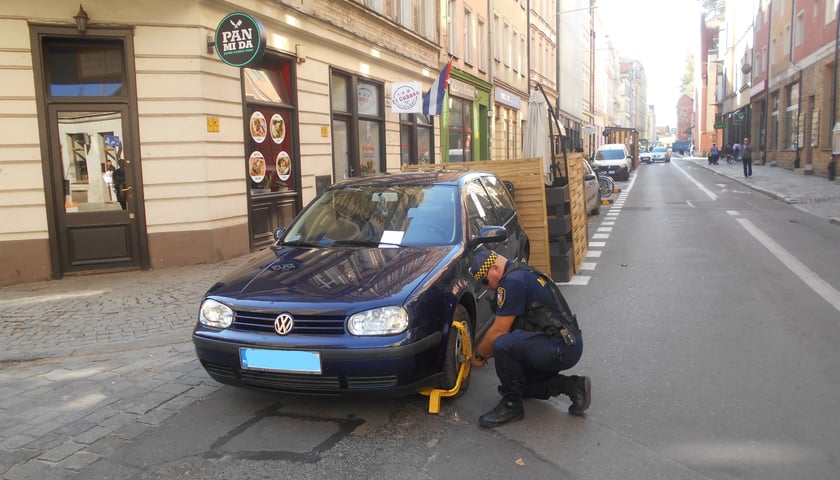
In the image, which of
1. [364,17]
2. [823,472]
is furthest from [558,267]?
[364,17]

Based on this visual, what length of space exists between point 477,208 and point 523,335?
1944 mm

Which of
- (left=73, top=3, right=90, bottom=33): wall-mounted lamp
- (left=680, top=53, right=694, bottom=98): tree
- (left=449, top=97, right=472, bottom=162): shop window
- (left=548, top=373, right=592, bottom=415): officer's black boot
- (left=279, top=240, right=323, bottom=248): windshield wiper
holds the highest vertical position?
(left=680, top=53, right=694, bottom=98): tree

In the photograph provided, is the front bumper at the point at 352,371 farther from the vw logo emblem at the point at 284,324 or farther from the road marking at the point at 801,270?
the road marking at the point at 801,270

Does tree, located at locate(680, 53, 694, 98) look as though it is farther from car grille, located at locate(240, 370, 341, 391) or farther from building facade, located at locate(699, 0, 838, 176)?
car grille, located at locate(240, 370, 341, 391)

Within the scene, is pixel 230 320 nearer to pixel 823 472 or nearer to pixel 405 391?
pixel 405 391

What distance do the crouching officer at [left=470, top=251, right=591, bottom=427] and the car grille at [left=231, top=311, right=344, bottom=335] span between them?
99 cm

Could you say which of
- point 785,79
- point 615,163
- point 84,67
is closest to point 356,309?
point 84,67

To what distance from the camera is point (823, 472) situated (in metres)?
3.46

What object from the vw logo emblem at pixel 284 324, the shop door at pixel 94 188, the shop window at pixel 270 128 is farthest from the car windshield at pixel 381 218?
the shop window at pixel 270 128

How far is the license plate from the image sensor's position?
12.9ft

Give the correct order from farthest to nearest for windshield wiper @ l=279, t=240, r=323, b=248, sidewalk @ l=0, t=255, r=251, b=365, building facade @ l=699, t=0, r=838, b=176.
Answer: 1. building facade @ l=699, t=0, r=838, b=176
2. sidewalk @ l=0, t=255, r=251, b=365
3. windshield wiper @ l=279, t=240, r=323, b=248

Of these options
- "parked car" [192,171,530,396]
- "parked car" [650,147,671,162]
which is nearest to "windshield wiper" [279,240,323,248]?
"parked car" [192,171,530,396]

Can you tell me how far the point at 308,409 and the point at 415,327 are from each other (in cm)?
108

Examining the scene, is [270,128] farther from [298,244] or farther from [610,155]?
[610,155]
